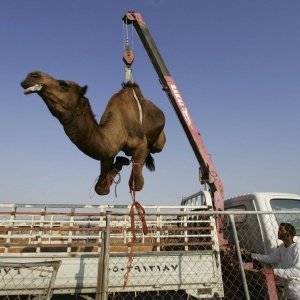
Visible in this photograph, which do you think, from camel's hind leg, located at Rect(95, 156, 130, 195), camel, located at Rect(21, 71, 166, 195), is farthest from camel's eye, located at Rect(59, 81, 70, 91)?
camel's hind leg, located at Rect(95, 156, 130, 195)

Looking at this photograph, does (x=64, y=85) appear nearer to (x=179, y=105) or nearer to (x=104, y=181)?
(x=104, y=181)

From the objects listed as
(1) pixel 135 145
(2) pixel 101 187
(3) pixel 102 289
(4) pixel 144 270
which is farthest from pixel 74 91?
(4) pixel 144 270

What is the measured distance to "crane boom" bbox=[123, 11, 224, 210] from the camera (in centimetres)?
749

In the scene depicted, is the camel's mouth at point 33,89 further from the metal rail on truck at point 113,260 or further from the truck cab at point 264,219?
the truck cab at point 264,219

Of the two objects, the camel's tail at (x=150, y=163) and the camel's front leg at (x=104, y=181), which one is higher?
the camel's tail at (x=150, y=163)

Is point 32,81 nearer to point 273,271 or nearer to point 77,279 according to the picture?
point 77,279

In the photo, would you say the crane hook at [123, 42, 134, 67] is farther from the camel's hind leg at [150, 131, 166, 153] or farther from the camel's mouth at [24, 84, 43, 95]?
the camel's mouth at [24, 84, 43, 95]

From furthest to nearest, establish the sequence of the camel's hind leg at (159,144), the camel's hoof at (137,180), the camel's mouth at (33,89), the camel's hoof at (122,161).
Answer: the camel's hind leg at (159,144), the camel's hoof at (122,161), the camel's hoof at (137,180), the camel's mouth at (33,89)

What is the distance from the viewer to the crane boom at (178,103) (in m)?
7.49

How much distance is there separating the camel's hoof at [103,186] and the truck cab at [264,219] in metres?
2.87

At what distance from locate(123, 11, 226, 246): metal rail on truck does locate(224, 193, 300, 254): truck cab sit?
0.97 m

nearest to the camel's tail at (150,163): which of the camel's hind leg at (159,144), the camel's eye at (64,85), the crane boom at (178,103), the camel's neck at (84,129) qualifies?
the camel's hind leg at (159,144)

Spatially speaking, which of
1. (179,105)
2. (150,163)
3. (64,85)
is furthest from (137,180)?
(179,105)

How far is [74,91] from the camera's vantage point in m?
3.51
